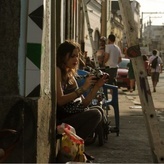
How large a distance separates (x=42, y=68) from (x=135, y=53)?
837 mm

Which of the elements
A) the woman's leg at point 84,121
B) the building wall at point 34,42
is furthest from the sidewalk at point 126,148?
the building wall at point 34,42

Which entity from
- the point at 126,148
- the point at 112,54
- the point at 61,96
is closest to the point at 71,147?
the point at 61,96

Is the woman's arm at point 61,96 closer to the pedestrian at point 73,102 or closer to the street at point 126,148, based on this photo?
the pedestrian at point 73,102

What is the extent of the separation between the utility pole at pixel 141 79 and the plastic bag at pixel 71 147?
29.5 inches

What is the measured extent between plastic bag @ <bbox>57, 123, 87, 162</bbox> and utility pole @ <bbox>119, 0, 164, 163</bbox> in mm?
748

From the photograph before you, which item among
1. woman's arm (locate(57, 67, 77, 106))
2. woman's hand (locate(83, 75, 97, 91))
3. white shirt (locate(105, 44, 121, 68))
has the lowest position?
woman's arm (locate(57, 67, 77, 106))

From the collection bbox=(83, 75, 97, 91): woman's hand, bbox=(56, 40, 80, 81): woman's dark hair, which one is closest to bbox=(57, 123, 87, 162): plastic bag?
bbox=(83, 75, 97, 91): woman's hand

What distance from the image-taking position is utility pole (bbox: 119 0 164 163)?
4.15 meters

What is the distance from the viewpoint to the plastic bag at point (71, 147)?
454 centimetres

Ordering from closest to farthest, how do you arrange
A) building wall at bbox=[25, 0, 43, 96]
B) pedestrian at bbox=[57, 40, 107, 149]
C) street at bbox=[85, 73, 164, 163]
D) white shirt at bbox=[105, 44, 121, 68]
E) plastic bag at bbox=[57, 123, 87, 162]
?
building wall at bbox=[25, 0, 43, 96] → plastic bag at bbox=[57, 123, 87, 162] → pedestrian at bbox=[57, 40, 107, 149] → street at bbox=[85, 73, 164, 163] → white shirt at bbox=[105, 44, 121, 68]

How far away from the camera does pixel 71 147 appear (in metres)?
4.55

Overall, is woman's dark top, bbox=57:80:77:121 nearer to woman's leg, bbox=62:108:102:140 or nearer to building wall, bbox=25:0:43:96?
woman's leg, bbox=62:108:102:140

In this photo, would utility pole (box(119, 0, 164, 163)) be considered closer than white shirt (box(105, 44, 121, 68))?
Yes

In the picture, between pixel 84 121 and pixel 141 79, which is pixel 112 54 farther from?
pixel 141 79
